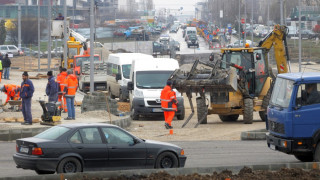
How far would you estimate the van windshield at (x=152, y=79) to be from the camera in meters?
28.8

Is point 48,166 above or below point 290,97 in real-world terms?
below

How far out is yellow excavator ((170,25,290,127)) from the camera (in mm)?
24531

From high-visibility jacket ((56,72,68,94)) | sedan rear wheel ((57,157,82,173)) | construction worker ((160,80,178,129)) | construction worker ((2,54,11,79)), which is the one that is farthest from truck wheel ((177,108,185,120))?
construction worker ((2,54,11,79))

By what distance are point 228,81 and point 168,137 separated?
321cm

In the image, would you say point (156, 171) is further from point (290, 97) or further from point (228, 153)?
point (228, 153)

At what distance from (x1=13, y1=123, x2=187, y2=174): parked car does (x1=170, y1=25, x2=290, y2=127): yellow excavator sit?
978 centimetres

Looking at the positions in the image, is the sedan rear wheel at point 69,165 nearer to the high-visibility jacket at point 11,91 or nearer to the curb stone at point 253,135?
the curb stone at point 253,135

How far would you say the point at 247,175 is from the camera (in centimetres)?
1348

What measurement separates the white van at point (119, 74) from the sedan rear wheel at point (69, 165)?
2043 centimetres

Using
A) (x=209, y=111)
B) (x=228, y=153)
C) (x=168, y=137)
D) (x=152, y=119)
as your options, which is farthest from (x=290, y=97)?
(x=152, y=119)

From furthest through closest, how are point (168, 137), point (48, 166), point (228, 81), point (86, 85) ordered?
point (86, 85) → point (228, 81) → point (168, 137) → point (48, 166)

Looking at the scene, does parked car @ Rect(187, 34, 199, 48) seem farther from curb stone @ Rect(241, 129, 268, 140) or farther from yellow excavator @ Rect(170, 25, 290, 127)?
curb stone @ Rect(241, 129, 268, 140)

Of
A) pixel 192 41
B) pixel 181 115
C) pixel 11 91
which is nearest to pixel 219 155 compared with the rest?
pixel 181 115

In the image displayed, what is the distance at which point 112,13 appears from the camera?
14212 cm
